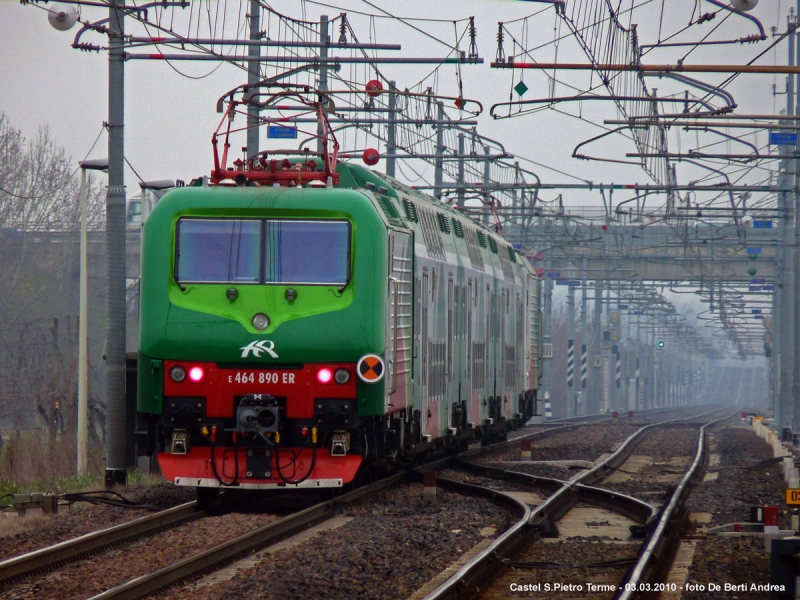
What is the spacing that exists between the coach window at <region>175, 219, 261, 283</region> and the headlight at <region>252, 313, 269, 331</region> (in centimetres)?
37

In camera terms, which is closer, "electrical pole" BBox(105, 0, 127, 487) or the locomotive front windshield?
the locomotive front windshield

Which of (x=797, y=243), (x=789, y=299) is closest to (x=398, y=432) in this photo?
(x=797, y=243)

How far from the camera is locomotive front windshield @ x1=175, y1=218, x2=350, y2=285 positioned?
40.4 ft

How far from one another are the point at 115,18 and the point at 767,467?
13.1 meters

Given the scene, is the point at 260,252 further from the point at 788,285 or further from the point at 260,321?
the point at 788,285

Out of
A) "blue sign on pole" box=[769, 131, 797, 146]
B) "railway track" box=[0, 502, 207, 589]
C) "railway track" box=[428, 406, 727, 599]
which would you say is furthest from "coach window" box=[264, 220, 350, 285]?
"blue sign on pole" box=[769, 131, 797, 146]

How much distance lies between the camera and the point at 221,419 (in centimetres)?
1210

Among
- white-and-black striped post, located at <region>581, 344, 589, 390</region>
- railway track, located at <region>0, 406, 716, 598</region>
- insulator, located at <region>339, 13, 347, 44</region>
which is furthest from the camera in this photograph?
white-and-black striped post, located at <region>581, 344, 589, 390</region>

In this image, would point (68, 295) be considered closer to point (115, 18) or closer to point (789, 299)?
point (789, 299)

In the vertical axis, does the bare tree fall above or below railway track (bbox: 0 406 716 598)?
above

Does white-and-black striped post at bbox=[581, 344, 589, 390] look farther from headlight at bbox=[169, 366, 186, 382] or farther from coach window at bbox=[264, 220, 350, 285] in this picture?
headlight at bbox=[169, 366, 186, 382]

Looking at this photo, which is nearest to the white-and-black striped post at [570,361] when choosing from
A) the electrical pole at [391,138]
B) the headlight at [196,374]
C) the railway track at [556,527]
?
the electrical pole at [391,138]

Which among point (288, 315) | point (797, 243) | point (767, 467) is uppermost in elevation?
point (797, 243)

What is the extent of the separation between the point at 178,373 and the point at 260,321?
36.9 inches
